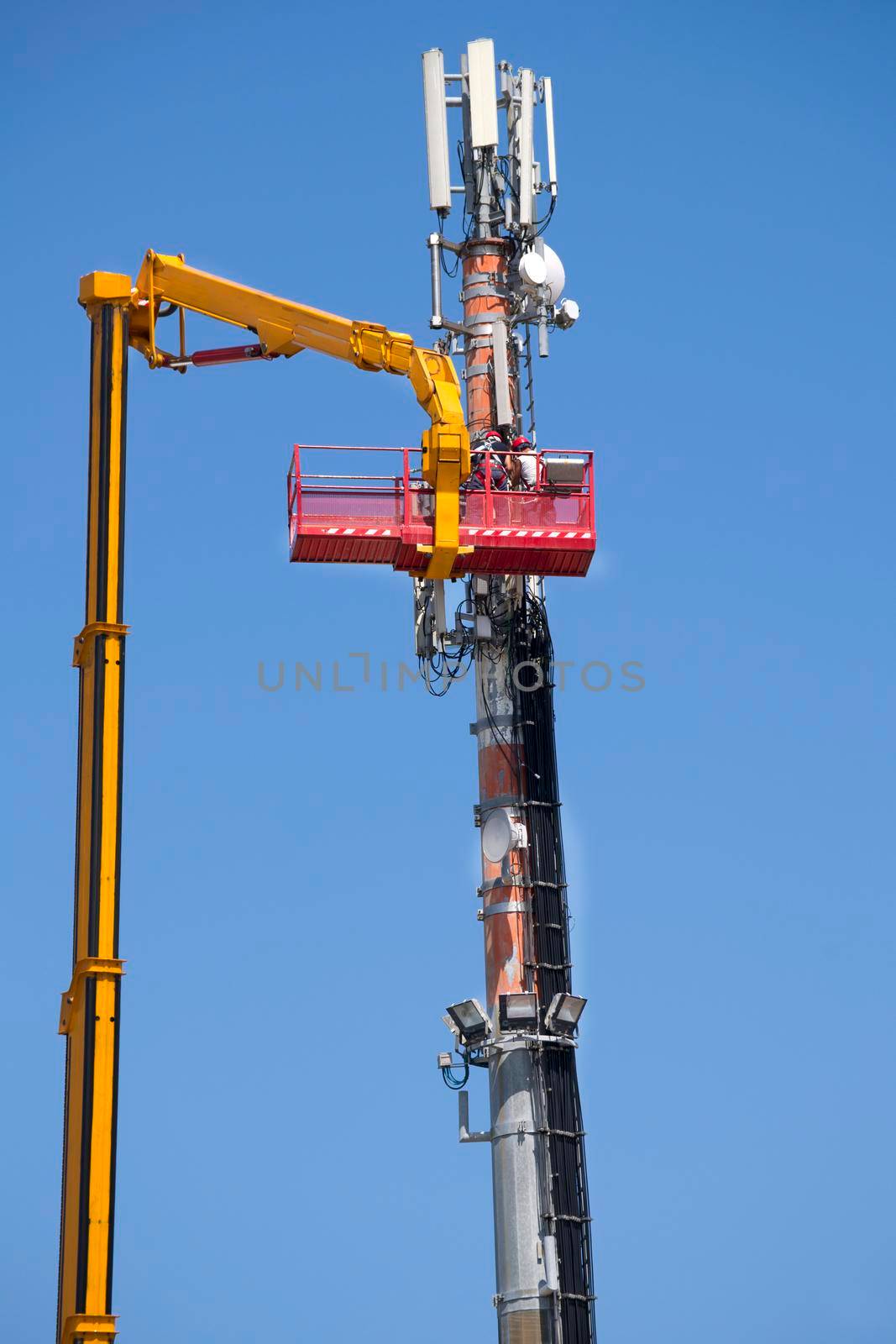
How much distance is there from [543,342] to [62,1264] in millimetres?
28098

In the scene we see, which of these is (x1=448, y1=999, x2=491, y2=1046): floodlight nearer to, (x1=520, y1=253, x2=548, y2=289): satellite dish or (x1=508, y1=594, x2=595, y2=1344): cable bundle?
(x1=508, y1=594, x2=595, y2=1344): cable bundle

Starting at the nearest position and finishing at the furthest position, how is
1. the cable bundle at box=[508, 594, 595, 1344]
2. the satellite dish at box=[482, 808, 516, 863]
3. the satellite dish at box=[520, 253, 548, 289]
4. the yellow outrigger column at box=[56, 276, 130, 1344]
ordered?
the yellow outrigger column at box=[56, 276, 130, 1344]
the cable bundle at box=[508, 594, 595, 1344]
the satellite dish at box=[482, 808, 516, 863]
the satellite dish at box=[520, 253, 548, 289]

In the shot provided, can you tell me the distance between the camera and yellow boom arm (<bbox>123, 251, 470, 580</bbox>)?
46875mm

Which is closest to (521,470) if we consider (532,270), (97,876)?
(532,270)

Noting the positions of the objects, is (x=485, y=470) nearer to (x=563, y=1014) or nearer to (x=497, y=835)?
(x=497, y=835)

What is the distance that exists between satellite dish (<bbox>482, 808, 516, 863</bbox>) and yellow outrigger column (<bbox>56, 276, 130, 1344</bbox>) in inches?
654

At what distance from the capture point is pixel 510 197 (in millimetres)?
59625

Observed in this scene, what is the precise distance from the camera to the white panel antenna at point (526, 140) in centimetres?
5888

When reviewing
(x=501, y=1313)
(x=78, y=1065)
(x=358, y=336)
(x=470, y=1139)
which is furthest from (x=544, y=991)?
(x=78, y=1065)

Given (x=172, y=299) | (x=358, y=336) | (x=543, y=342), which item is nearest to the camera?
(x=172, y=299)

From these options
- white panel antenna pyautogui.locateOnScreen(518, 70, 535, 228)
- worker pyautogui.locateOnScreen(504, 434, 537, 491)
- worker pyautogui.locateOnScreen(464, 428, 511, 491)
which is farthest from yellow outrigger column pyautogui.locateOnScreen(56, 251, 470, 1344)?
white panel antenna pyautogui.locateOnScreen(518, 70, 535, 228)

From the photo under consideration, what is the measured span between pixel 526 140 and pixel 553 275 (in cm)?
342

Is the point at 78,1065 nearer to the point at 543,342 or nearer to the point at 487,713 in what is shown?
the point at 487,713

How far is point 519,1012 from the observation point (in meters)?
54.2
